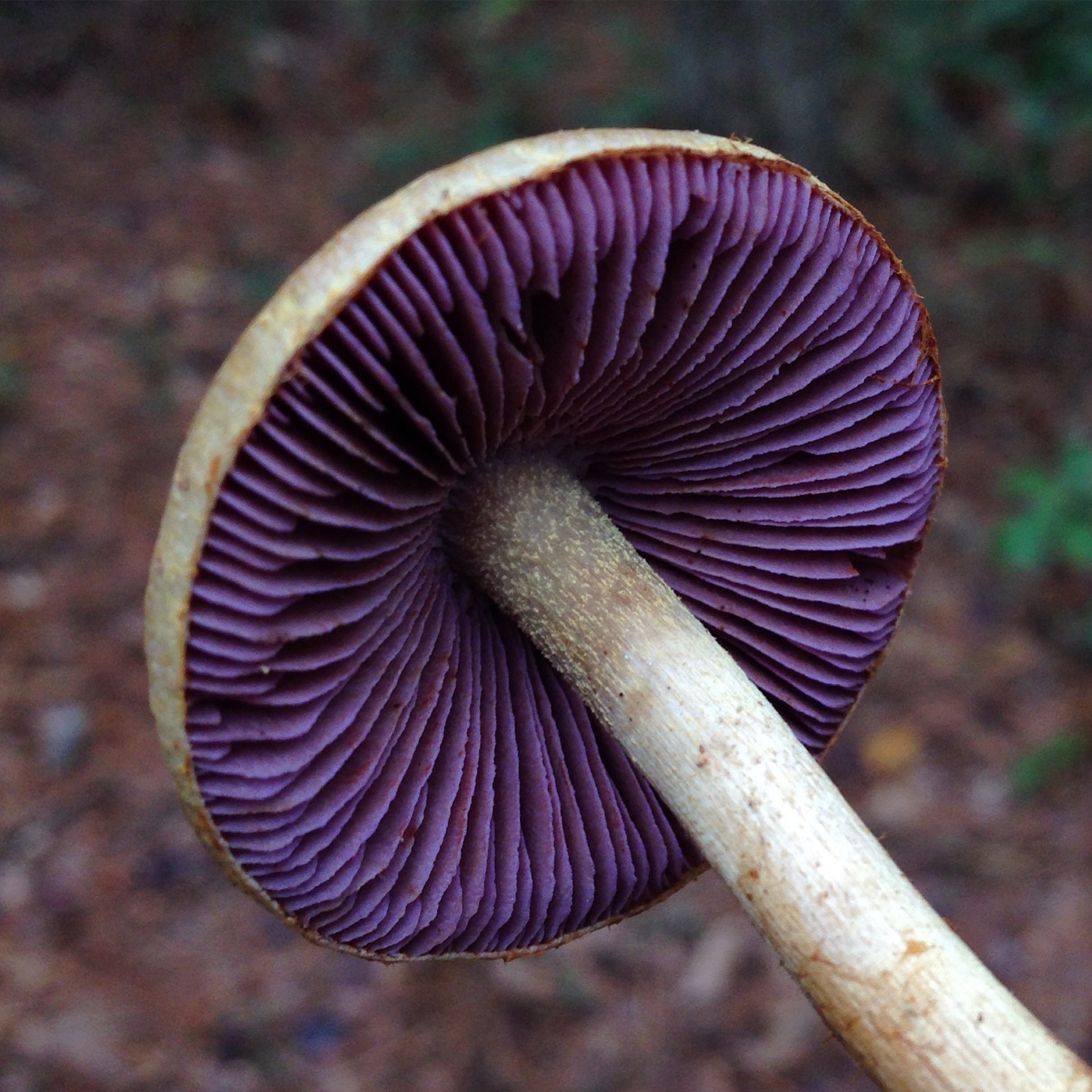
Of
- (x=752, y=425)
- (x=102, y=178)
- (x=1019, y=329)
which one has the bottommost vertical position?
(x=752, y=425)

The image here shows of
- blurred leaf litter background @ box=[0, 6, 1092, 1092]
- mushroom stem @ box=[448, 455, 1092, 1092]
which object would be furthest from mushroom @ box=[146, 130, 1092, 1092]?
blurred leaf litter background @ box=[0, 6, 1092, 1092]

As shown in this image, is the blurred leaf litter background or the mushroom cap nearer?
the mushroom cap

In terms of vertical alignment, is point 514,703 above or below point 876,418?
below

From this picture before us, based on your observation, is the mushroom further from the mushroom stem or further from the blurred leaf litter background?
the blurred leaf litter background

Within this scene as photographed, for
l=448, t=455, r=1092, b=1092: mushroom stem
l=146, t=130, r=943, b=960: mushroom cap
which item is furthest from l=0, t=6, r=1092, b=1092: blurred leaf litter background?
l=448, t=455, r=1092, b=1092: mushroom stem

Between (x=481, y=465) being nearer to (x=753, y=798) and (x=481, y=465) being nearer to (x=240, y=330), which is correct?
(x=753, y=798)

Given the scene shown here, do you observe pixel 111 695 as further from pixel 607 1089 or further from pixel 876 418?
pixel 876 418

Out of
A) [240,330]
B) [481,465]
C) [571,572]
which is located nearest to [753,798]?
[571,572]

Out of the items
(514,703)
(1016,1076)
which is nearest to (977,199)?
(514,703)
